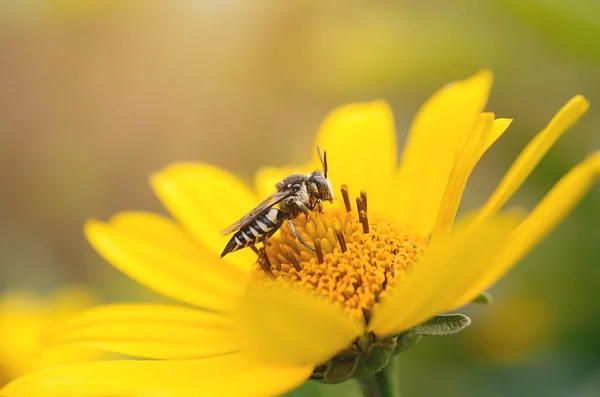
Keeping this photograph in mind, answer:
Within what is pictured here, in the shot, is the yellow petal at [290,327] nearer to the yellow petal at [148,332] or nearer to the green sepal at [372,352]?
the green sepal at [372,352]

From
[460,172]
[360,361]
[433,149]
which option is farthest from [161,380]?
[433,149]

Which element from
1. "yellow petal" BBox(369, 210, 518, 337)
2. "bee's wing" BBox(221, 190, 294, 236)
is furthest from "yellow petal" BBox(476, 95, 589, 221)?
"bee's wing" BBox(221, 190, 294, 236)

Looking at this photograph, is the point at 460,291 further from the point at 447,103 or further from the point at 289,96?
the point at 289,96

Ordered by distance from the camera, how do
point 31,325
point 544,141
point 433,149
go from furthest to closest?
point 31,325
point 433,149
point 544,141

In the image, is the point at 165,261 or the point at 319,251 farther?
the point at 165,261

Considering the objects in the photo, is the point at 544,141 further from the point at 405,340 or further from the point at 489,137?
the point at 405,340

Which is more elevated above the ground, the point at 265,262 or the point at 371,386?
the point at 265,262

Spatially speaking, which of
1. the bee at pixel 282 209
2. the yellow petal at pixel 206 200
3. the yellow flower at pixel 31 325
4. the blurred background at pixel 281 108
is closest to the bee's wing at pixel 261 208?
the bee at pixel 282 209

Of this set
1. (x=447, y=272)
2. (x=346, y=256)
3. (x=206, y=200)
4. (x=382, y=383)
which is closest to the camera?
(x=447, y=272)
